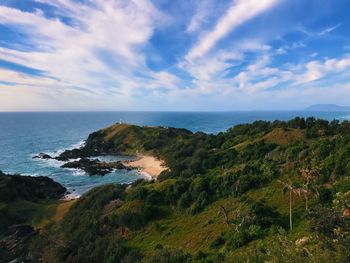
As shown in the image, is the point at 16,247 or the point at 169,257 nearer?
the point at 169,257

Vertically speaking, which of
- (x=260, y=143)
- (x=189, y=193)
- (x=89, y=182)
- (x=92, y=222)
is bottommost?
(x=89, y=182)

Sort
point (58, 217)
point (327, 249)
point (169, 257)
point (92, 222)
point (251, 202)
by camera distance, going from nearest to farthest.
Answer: point (327, 249)
point (169, 257)
point (251, 202)
point (92, 222)
point (58, 217)

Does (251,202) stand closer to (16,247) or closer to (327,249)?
(327,249)

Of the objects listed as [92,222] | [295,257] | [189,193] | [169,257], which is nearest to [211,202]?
[189,193]

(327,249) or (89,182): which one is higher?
(327,249)

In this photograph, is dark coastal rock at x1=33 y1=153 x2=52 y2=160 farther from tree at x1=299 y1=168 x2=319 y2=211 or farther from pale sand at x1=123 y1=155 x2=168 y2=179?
tree at x1=299 y1=168 x2=319 y2=211

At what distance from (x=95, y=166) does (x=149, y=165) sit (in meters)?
14.0

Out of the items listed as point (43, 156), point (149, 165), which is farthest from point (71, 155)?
point (149, 165)

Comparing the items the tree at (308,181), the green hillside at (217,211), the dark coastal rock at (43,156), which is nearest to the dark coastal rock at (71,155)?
the dark coastal rock at (43,156)

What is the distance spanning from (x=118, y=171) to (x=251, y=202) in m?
53.5

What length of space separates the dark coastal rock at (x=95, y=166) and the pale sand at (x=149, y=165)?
3391mm

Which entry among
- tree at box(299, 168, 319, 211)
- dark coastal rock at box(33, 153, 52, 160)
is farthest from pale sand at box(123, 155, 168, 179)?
tree at box(299, 168, 319, 211)

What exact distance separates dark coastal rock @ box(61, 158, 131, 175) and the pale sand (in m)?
3.39

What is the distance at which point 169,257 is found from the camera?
819 inches
